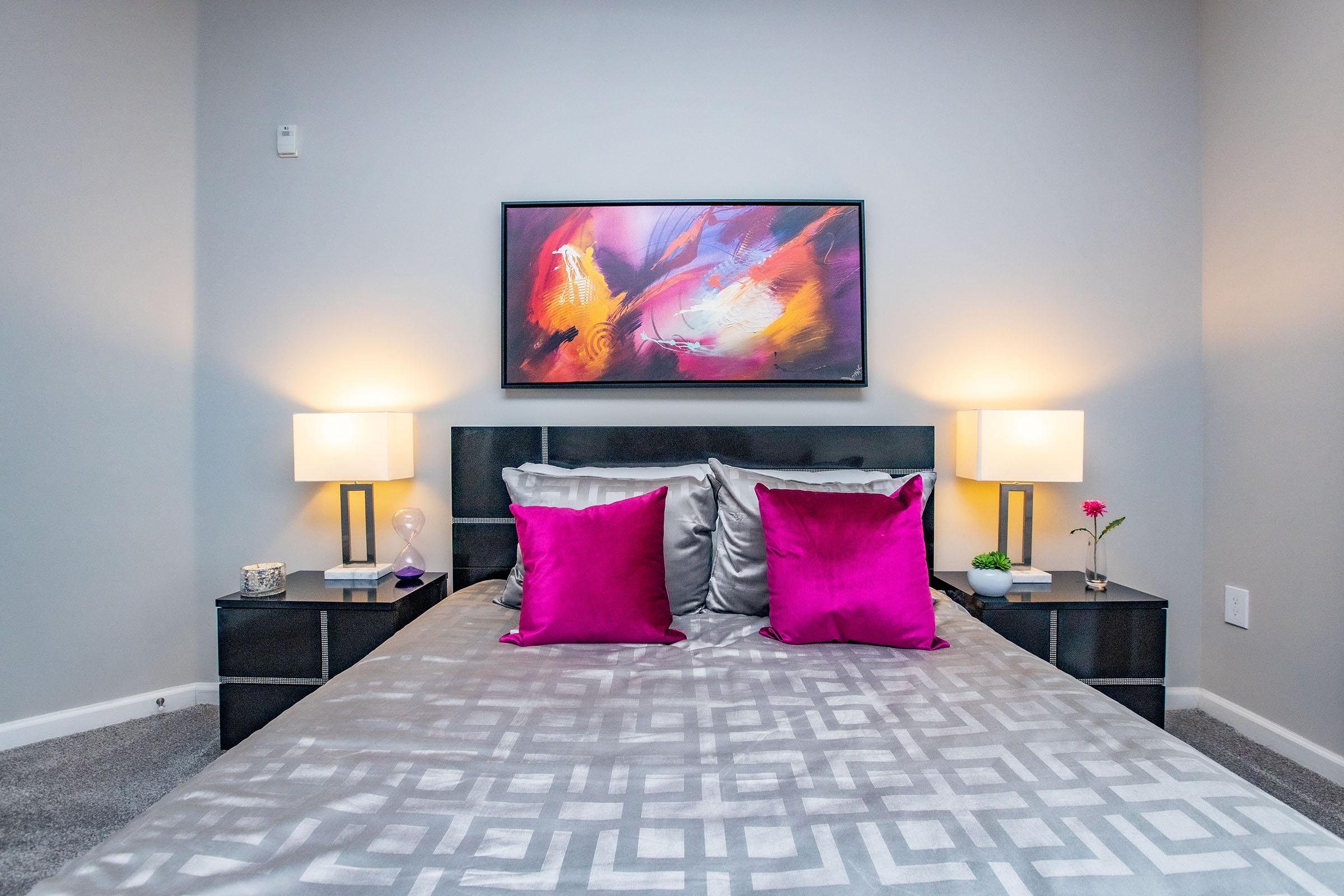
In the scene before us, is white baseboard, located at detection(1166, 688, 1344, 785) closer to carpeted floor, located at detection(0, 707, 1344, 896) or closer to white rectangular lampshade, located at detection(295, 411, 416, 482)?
carpeted floor, located at detection(0, 707, 1344, 896)

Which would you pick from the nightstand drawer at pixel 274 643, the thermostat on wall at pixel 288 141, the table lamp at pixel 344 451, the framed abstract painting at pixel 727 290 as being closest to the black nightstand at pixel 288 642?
the nightstand drawer at pixel 274 643

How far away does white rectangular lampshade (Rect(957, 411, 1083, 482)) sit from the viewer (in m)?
2.23

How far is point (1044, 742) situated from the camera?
1.13m

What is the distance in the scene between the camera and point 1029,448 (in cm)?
225

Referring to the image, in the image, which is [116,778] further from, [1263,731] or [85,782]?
[1263,731]

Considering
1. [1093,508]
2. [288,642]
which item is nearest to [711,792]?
[288,642]

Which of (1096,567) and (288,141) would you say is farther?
(288,141)

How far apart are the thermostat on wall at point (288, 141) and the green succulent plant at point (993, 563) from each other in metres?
2.93

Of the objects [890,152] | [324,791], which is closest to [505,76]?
[890,152]

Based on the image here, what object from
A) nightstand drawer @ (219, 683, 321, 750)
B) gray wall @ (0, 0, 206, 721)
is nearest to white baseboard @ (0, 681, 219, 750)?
gray wall @ (0, 0, 206, 721)

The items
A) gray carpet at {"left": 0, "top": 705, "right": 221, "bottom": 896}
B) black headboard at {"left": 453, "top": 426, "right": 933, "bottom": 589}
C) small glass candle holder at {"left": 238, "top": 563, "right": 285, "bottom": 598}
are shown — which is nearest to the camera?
gray carpet at {"left": 0, "top": 705, "right": 221, "bottom": 896}

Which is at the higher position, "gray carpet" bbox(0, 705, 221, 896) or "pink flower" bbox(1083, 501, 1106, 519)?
"pink flower" bbox(1083, 501, 1106, 519)

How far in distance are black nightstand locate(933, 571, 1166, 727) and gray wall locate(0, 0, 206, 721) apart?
3.02 meters

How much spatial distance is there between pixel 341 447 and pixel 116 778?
1.18 m
